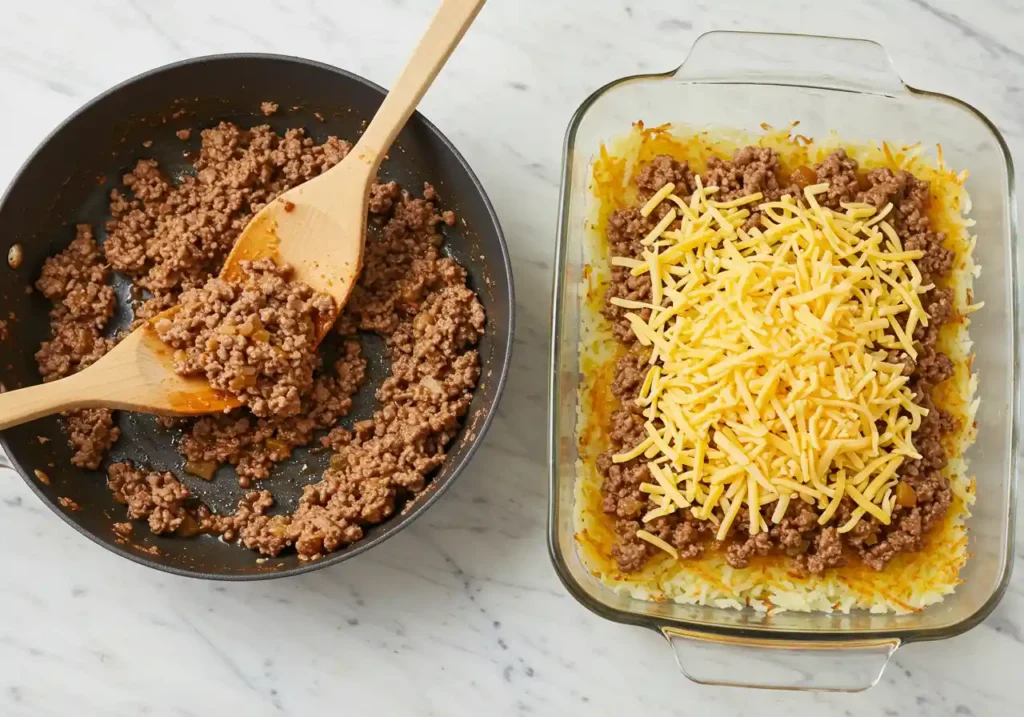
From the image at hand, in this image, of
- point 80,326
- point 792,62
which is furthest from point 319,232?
point 792,62

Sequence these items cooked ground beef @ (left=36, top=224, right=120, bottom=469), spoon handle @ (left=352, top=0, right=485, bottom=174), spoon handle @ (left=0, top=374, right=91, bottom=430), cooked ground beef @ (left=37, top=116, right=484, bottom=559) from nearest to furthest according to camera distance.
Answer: spoon handle @ (left=0, top=374, right=91, bottom=430)
spoon handle @ (left=352, top=0, right=485, bottom=174)
cooked ground beef @ (left=37, top=116, right=484, bottom=559)
cooked ground beef @ (left=36, top=224, right=120, bottom=469)

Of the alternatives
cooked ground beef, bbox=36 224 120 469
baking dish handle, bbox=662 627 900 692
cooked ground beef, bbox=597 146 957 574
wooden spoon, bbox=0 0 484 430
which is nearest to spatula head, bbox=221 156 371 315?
wooden spoon, bbox=0 0 484 430

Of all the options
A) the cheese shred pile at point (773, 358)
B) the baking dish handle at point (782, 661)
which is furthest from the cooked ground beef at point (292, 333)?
the baking dish handle at point (782, 661)

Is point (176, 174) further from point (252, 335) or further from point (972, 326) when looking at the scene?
point (972, 326)

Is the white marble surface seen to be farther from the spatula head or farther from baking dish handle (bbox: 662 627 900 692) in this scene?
the spatula head

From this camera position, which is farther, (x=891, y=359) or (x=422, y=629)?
(x=422, y=629)

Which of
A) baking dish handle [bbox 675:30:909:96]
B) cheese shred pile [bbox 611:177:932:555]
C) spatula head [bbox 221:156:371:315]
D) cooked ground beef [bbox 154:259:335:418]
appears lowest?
cooked ground beef [bbox 154:259:335:418]

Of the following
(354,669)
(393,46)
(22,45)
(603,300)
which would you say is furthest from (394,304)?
(22,45)
